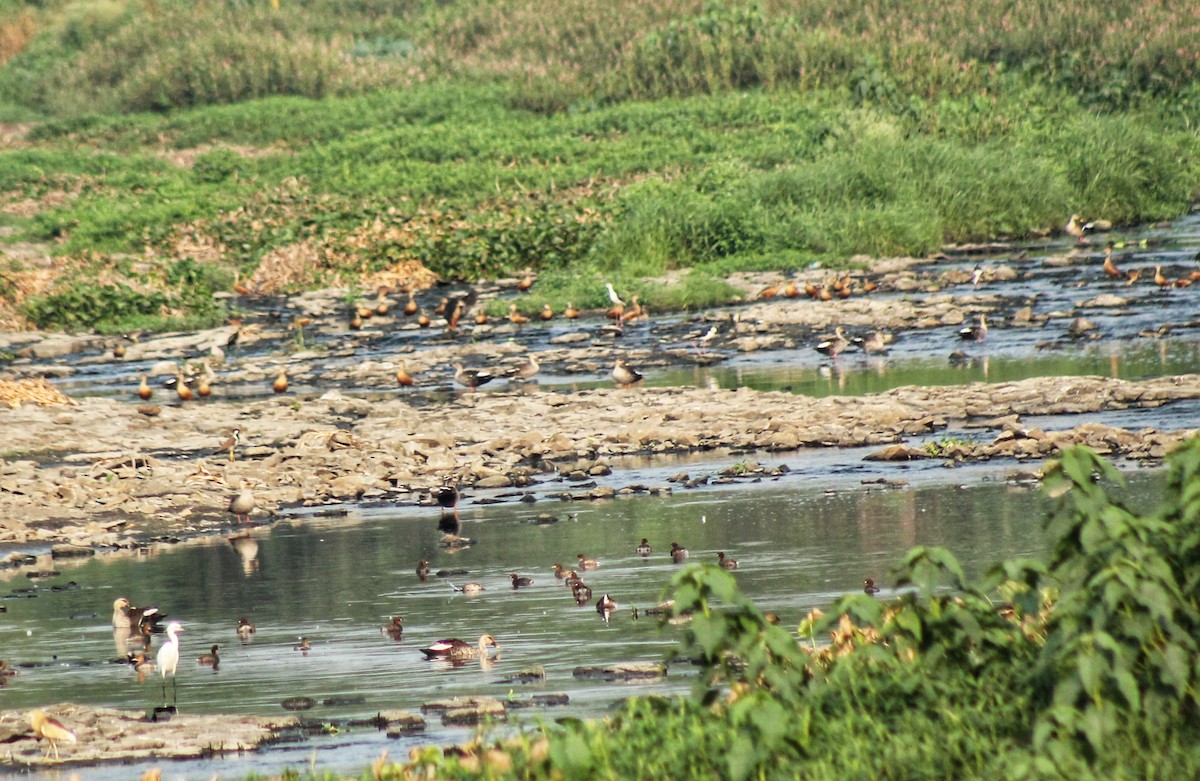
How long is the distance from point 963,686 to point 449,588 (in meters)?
4.89

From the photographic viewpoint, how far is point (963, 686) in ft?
21.2

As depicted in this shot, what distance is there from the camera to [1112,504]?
6445mm

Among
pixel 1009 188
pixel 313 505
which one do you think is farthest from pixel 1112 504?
pixel 1009 188

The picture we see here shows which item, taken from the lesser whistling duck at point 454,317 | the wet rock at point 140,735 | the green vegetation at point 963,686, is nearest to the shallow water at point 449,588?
the wet rock at point 140,735

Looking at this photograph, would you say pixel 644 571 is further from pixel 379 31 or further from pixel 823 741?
pixel 379 31

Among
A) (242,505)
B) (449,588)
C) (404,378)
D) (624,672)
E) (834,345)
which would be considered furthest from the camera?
(834,345)

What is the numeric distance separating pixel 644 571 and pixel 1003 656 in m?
4.32

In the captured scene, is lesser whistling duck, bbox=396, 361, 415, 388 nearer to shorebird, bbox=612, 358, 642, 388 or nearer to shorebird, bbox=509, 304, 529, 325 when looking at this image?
A: shorebird, bbox=612, 358, 642, 388

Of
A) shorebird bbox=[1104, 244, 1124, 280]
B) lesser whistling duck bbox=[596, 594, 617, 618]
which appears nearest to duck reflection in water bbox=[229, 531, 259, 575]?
lesser whistling duck bbox=[596, 594, 617, 618]

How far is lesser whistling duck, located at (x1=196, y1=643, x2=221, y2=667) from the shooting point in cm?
915

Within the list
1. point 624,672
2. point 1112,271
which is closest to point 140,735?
point 624,672

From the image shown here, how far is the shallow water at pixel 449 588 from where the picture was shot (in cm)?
839

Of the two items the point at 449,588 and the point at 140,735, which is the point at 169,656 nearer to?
the point at 140,735

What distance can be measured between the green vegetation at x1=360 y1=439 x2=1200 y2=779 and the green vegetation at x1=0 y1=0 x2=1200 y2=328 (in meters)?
20.4
